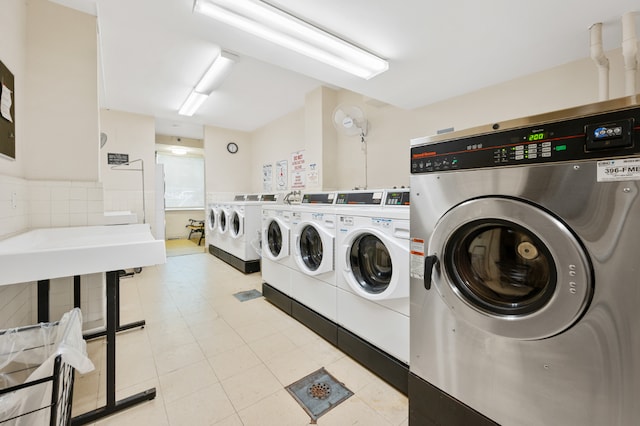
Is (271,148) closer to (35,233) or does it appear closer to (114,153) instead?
(114,153)

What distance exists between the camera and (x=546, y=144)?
856 millimetres

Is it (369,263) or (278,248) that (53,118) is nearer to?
(278,248)

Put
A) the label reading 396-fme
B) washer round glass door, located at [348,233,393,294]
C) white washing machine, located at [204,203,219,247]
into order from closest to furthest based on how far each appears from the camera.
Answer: the label reading 396-fme < washer round glass door, located at [348,233,393,294] < white washing machine, located at [204,203,219,247]

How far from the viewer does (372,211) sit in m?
1.69

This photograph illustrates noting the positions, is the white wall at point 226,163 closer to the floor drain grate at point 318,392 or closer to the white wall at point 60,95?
the white wall at point 60,95

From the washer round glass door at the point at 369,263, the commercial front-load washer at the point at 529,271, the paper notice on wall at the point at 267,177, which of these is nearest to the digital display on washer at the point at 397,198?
the washer round glass door at the point at 369,263

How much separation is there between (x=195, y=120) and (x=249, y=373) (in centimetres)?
523

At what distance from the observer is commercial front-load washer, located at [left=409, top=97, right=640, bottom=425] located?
74cm

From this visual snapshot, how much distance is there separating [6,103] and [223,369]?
83.8 inches

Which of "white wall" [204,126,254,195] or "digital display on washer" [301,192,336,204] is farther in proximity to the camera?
"white wall" [204,126,254,195]

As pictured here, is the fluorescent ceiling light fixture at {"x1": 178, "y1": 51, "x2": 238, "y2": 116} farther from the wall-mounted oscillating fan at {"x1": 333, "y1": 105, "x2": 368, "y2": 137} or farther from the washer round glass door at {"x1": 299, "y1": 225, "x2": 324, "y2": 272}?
the washer round glass door at {"x1": 299, "y1": 225, "x2": 324, "y2": 272}

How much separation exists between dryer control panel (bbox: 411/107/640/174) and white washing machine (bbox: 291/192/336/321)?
1048mm

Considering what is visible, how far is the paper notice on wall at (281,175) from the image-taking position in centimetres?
511

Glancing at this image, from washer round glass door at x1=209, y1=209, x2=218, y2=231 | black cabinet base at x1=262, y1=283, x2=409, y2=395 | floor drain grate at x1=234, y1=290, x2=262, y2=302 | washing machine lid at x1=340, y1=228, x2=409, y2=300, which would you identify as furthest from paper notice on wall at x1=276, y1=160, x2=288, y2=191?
washing machine lid at x1=340, y1=228, x2=409, y2=300
